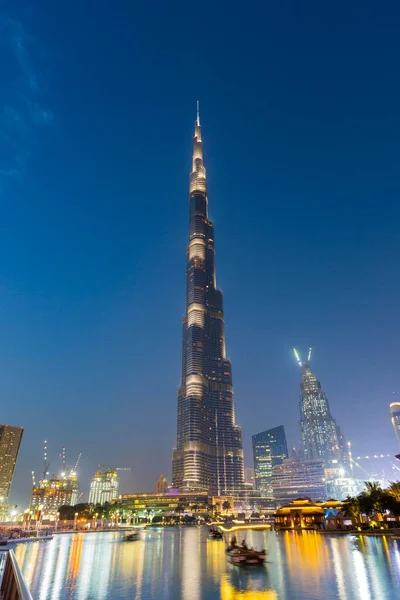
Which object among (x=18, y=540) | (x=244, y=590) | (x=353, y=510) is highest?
(x=353, y=510)

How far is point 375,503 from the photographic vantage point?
3477 inches

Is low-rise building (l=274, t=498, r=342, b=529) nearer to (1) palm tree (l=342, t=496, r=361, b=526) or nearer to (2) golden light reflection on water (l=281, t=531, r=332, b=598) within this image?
(1) palm tree (l=342, t=496, r=361, b=526)

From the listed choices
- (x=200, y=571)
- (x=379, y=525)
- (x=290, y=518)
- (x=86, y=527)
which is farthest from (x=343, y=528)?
(x=86, y=527)

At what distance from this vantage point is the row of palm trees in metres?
82.3

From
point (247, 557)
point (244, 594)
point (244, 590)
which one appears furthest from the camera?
point (247, 557)

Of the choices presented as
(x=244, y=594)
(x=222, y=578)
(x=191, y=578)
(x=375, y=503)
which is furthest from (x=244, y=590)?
(x=375, y=503)

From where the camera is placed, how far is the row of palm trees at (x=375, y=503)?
82.3 m

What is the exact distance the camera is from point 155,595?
32.6 meters

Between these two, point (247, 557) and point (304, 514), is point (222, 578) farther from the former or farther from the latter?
point (304, 514)

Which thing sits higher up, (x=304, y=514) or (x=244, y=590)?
(x=304, y=514)

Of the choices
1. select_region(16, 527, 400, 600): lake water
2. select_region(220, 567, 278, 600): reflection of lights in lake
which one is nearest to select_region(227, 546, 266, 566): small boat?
select_region(16, 527, 400, 600): lake water

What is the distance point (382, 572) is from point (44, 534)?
381ft

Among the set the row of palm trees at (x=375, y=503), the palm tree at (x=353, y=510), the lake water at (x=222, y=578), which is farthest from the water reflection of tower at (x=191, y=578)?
the palm tree at (x=353, y=510)

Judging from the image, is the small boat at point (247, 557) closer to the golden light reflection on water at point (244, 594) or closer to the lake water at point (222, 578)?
the lake water at point (222, 578)
